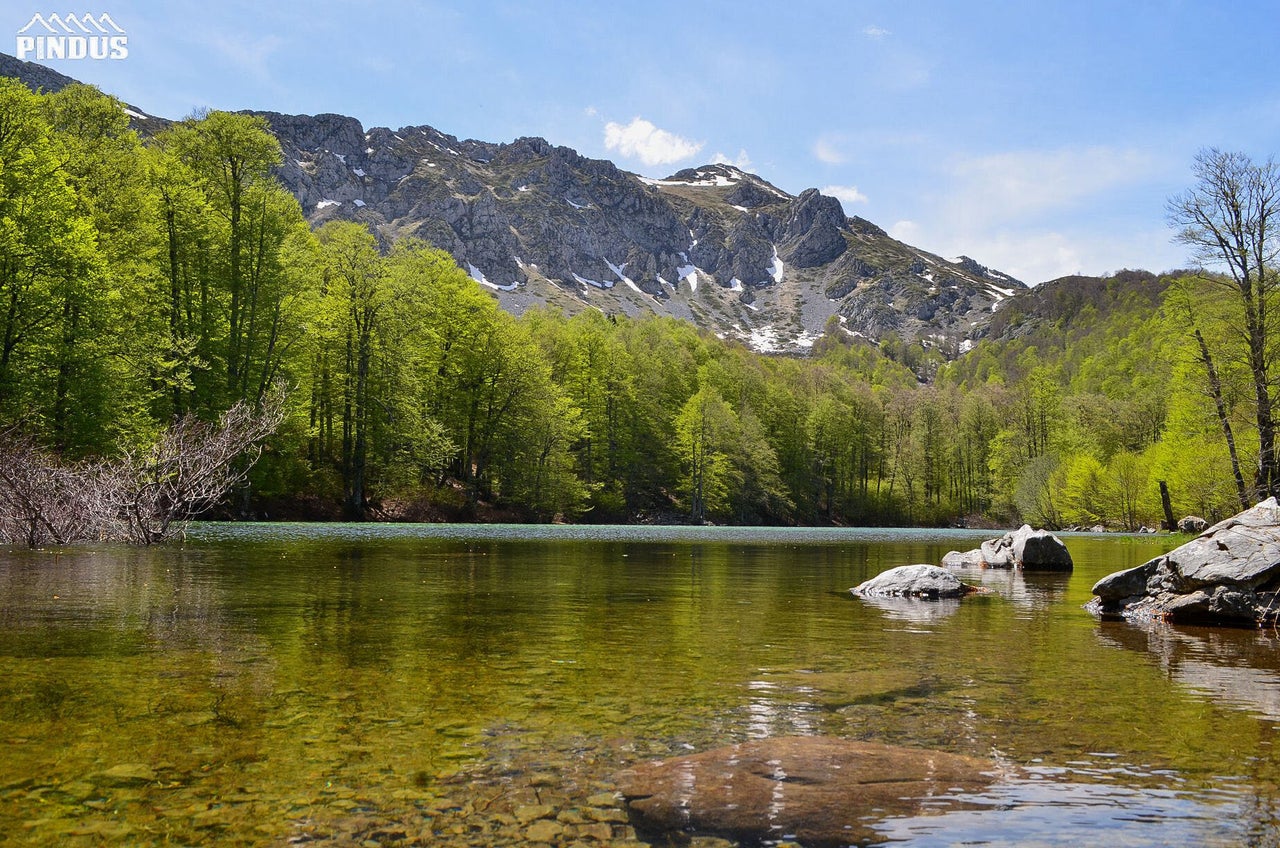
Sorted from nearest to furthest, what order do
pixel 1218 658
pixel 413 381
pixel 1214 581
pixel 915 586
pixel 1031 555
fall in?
pixel 1218 658, pixel 1214 581, pixel 915 586, pixel 1031 555, pixel 413 381

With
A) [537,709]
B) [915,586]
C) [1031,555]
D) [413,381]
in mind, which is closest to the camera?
[537,709]

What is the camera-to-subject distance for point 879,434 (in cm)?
11456

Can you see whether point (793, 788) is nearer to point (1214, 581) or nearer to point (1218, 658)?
point (1218, 658)

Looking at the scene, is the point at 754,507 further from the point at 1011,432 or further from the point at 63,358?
the point at 63,358

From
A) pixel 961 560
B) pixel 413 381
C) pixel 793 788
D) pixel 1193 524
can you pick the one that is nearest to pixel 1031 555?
pixel 961 560

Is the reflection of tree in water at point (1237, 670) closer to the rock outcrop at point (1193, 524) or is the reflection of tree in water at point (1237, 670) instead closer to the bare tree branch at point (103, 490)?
the bare tree branch at point (103, 490)

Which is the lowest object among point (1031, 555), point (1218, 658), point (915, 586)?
point (1031, 555)

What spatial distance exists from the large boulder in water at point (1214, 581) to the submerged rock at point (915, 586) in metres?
3.01

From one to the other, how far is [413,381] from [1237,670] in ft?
163

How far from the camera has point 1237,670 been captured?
917 centimetres

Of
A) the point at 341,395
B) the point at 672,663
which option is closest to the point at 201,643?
the point at 672,663

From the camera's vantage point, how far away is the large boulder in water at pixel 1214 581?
13.5 m

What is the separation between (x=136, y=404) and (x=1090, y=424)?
82418mm

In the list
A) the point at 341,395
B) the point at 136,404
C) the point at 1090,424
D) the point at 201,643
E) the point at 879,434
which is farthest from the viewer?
the point at 879,434
